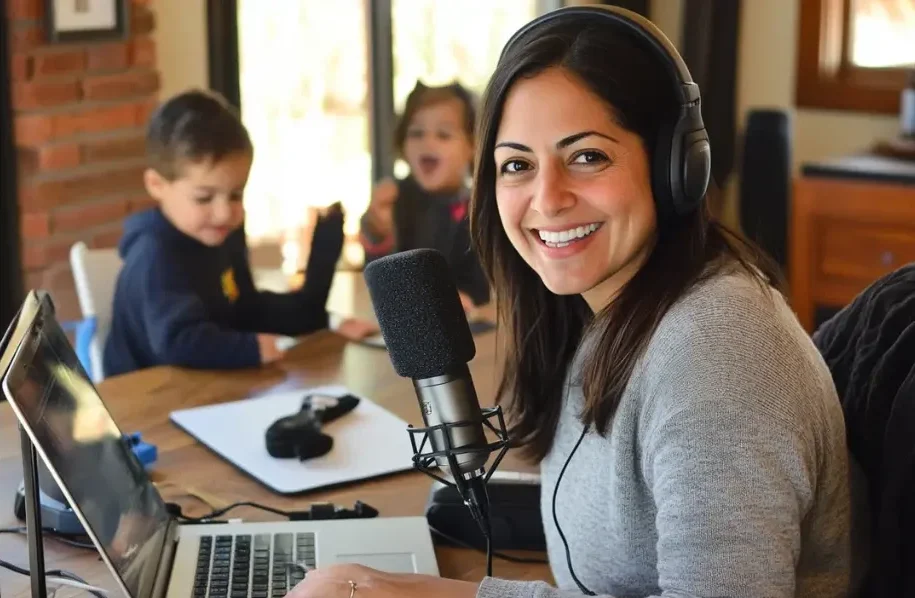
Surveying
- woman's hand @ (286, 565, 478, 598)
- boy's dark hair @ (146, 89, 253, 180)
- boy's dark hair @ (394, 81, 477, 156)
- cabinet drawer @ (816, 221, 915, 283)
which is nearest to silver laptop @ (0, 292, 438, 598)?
woman's hand @ (286, 565, 478, 598)

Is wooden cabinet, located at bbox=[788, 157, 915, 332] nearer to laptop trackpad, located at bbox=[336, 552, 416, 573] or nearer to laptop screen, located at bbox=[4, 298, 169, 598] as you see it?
laptop trackpad, located at bbox=[336, 552, 416, 573]

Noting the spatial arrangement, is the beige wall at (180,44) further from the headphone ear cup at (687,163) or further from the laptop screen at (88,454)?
the headphone ear cup at (687,163)

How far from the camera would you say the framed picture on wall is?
2.70 meters

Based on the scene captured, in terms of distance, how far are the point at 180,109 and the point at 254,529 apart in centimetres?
111

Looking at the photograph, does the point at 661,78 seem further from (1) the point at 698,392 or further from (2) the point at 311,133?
(2) the point at 311,133

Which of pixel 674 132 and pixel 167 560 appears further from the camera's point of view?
pixel 167 560

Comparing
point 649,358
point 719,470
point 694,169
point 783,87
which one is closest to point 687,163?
point 694,169

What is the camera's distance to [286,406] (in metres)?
→ 1.71

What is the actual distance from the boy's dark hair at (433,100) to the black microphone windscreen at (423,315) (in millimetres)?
1619

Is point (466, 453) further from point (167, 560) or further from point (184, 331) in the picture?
point (184, 331)

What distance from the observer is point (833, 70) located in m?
4.18

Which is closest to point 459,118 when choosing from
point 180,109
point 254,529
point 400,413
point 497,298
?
point 180,109

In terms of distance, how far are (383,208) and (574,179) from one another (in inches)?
62.0

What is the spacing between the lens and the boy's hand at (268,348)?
1.93 metres
